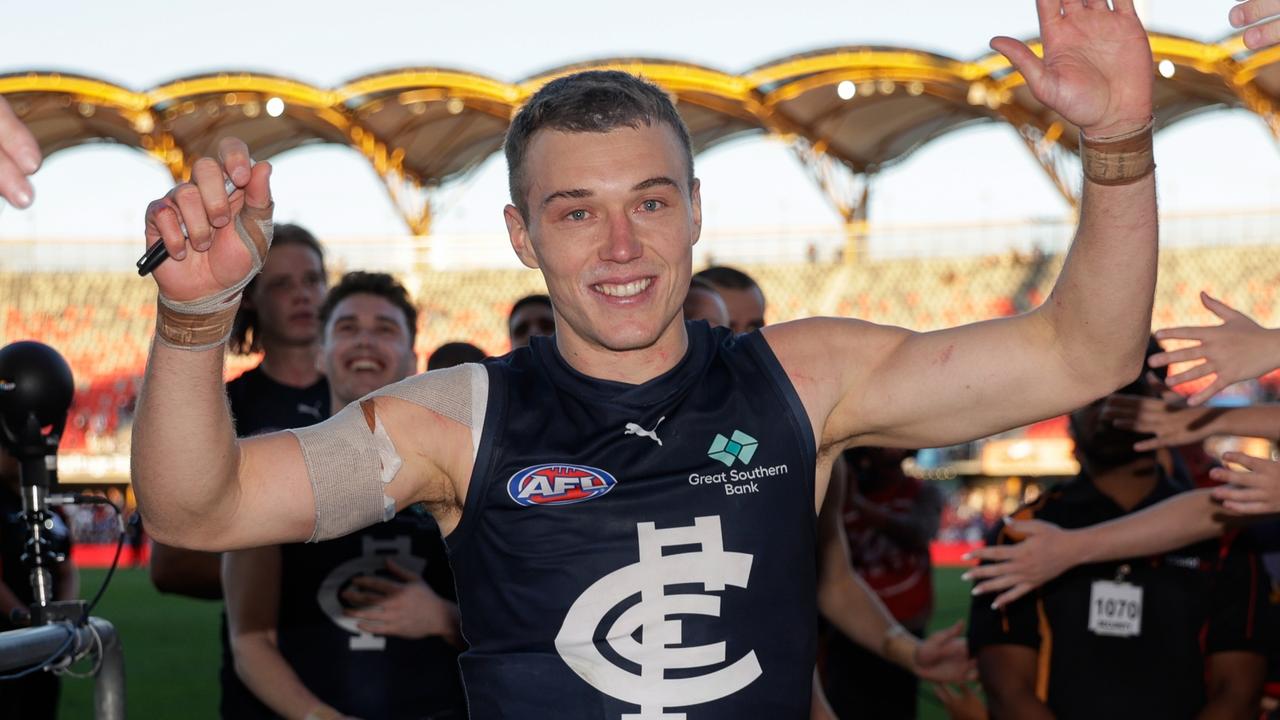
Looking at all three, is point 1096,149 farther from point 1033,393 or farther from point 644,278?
point 644,278

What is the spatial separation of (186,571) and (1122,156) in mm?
3608

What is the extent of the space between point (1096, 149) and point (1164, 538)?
2.26 meters

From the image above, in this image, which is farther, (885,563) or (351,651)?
(885,563)

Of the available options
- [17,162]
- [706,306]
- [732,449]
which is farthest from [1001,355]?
[706,306]

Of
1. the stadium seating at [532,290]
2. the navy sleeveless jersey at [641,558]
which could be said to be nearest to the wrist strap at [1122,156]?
the navy sleeveless jersey at [641,558]

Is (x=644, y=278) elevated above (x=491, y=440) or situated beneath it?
elevated above

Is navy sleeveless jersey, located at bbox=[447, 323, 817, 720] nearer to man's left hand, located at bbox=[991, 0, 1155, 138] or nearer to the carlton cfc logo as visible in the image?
the carlton cfc logo

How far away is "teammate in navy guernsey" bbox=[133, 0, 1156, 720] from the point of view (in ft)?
7.68

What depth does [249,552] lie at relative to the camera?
4211mm

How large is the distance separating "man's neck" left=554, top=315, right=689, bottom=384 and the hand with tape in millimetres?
691

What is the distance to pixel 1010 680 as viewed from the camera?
4496mm

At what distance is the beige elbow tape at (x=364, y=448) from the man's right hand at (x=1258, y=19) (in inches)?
61.1

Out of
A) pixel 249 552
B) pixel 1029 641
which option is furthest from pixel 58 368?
pixel 1029 641

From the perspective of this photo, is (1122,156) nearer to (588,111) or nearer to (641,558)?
(588,111)
